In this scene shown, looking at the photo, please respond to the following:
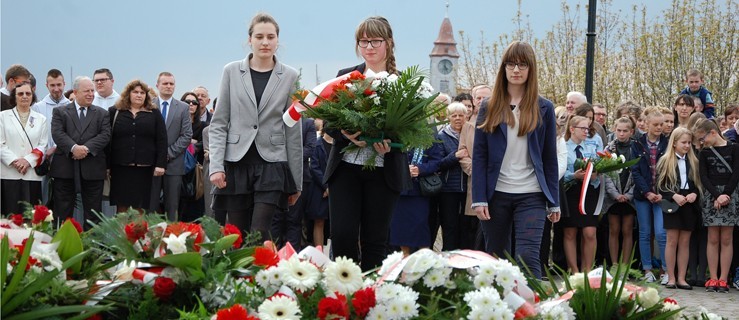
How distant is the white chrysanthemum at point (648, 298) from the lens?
4.69m

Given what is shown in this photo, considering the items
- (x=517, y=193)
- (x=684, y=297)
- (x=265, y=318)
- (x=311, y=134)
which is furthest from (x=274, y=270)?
(x=311, y=134)

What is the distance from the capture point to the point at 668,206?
13031 millimetres

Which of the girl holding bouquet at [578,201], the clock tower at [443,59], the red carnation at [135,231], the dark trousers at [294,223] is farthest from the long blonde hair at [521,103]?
the clock tower at [443,59]

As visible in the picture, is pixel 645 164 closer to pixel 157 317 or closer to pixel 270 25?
pixel 270 25

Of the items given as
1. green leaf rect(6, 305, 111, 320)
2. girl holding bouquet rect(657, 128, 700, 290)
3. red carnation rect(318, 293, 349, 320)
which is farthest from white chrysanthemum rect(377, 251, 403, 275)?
girl holding bouquet rect(657, 128, 700, 290)

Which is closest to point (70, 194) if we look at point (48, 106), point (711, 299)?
point (48, 106)

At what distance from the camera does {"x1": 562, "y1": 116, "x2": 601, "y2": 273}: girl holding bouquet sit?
13.0m

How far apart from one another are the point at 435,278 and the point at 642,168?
949 cm

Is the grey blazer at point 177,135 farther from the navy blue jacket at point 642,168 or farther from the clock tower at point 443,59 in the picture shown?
the clock tower at point 443,59

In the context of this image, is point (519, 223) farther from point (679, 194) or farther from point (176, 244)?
point (679, 194)

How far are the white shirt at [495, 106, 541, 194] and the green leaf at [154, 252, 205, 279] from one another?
399 cm

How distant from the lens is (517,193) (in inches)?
313

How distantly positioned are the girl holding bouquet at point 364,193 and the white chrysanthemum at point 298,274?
289cm

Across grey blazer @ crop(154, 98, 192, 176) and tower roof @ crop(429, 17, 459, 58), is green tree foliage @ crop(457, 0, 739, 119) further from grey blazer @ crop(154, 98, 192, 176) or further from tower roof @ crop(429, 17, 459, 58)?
tower roof @ crop(429, 17, 459, 58)
